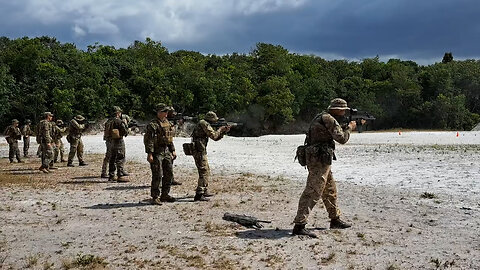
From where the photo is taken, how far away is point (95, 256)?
7.09 meters

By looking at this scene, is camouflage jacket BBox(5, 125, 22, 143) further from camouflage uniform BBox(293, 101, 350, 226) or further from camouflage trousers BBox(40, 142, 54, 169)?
camouflage uniform BBox(293, 101, 350, 226)

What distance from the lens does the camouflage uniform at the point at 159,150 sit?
11.0 m

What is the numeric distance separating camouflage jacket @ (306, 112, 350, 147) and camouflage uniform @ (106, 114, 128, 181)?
8169 mm

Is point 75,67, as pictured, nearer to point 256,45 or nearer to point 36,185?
point 256,45

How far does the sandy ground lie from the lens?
6.86 metres

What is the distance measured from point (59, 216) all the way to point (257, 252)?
15.7 ft

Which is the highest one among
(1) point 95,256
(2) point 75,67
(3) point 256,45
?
(3) point 256,45

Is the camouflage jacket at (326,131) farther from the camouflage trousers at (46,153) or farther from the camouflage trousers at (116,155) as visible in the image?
the camouflage trousers at (46,153)

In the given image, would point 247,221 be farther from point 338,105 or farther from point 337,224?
point 338,105

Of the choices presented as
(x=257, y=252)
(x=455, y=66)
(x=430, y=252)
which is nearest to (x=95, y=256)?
(x=257, y=252)

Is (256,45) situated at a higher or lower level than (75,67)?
higher

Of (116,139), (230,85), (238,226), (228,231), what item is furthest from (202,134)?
(230,85)

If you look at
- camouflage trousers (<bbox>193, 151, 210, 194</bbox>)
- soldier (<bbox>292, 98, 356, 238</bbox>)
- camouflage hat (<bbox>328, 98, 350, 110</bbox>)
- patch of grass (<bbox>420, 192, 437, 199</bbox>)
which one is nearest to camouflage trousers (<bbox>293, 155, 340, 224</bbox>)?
soldier (<bbox>292, 98, 356, 238</bbox>)

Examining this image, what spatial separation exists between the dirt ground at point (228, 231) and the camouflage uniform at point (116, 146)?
1700 millimetres
